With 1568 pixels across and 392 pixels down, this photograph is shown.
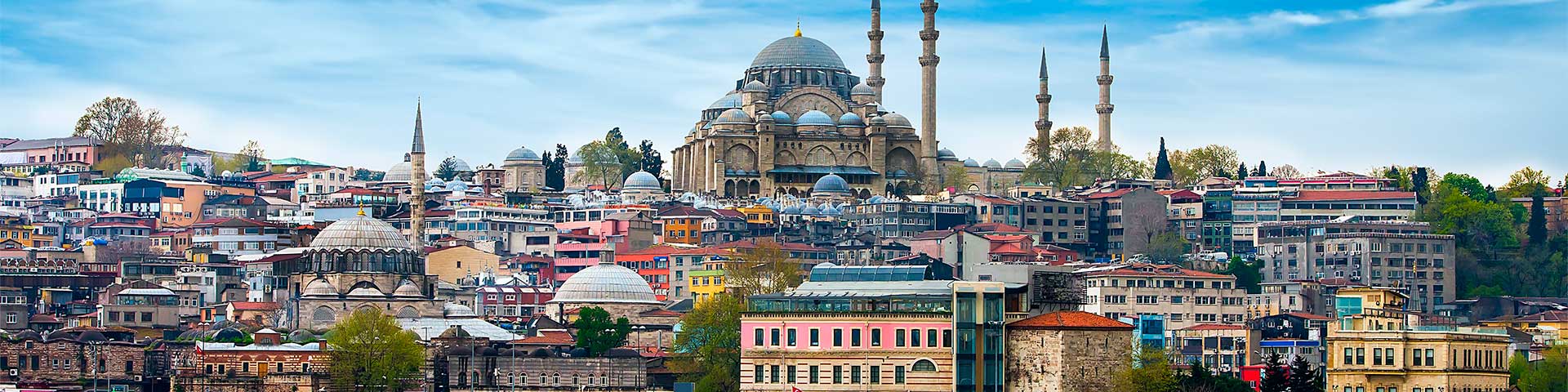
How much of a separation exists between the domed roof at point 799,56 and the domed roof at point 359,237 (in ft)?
144

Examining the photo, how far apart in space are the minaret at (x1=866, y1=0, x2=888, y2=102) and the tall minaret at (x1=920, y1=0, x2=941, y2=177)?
4924 millimetres

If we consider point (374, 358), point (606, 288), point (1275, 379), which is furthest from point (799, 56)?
point (1275, 379)

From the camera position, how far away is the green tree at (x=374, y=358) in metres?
59.1

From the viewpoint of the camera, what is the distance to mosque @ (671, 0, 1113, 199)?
106562 millimetres

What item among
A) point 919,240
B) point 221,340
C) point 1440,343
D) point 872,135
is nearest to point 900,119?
point 872,135

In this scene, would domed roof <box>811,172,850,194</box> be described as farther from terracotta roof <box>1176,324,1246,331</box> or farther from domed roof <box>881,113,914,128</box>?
terracotta roof <box>1176,324,1246,331</box>

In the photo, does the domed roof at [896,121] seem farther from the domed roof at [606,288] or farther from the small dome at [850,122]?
the domed roof at [606,288]

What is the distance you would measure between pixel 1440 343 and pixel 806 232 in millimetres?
44318

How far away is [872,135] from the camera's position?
10838 centimetres

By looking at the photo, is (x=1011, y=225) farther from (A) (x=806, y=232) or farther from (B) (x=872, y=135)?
(B) (x=872, y=135)

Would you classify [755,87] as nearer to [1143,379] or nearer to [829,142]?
[829,142]

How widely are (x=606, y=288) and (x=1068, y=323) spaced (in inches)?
1112

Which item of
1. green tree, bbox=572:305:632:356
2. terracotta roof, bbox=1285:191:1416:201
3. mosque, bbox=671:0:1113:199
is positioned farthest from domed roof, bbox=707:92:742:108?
green tree, bbox=572:305:632:356

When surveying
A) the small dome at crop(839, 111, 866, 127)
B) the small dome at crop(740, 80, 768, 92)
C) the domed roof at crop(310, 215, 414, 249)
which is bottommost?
the domed roof at crop(310, 215, 414, 249)
